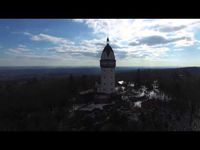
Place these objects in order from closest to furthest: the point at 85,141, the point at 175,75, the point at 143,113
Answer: the point at 85,141
the point at 143,113
the point at 175,75

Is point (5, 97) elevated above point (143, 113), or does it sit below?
above

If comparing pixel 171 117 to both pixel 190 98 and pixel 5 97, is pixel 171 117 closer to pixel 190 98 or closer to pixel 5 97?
pixel 190 98

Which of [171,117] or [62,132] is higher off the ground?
[62,132]
